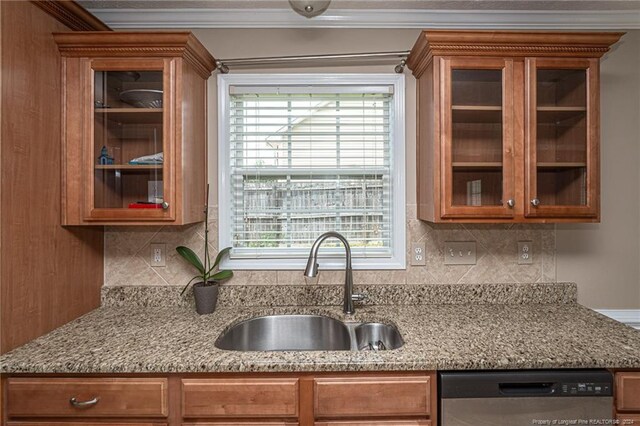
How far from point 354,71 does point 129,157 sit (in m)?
1.20

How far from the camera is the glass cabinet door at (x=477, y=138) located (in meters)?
1.66

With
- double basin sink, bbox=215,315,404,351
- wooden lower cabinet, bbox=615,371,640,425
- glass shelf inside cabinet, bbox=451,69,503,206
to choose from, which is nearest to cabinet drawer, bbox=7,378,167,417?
double basin sink, bbox=215,315,404,351

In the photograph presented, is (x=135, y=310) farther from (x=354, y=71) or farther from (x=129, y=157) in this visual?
(x=354, y=71)

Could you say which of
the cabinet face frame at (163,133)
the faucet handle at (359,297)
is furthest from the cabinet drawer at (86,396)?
the faucet handle at (359,297)

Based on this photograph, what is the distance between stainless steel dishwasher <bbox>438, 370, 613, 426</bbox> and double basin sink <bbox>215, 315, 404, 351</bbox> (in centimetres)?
44

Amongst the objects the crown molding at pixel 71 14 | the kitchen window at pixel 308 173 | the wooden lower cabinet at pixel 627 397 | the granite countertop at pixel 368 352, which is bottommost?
the wooden lower cabinet at pixel 627 397

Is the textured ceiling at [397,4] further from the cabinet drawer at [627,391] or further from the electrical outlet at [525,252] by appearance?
the cabinet drawer at [627,391]

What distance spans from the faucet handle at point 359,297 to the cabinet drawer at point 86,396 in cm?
92

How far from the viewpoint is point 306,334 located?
1854 mm

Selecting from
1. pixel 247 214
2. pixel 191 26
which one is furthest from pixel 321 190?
pixel 191 26

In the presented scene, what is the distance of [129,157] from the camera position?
1669mm

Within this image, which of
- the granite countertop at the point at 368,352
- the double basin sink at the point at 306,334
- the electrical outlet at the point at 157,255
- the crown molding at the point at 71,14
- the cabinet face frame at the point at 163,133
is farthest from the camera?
the electrical outlet at the point at 157,255

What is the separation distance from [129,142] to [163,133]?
0.17m

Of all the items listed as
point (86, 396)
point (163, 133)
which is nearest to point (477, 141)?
point (163, 133)
